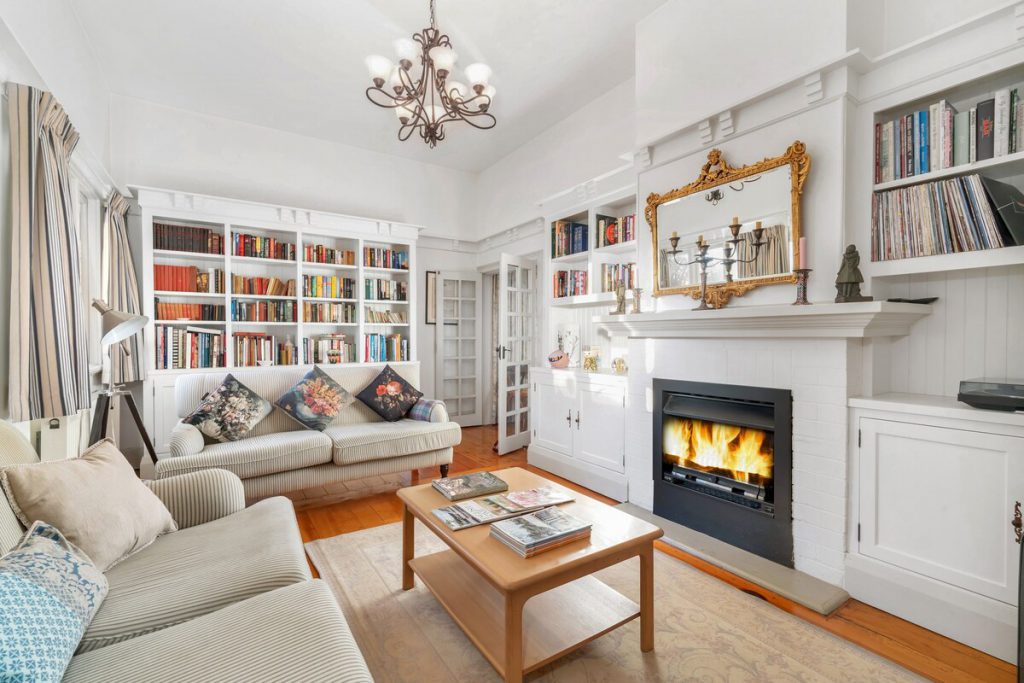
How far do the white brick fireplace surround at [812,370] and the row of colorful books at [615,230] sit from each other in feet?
3.46

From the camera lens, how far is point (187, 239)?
A: 3.99 meters

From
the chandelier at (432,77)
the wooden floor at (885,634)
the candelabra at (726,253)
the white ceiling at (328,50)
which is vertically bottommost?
the wooden floor at (885,634)

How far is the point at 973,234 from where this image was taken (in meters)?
1.77

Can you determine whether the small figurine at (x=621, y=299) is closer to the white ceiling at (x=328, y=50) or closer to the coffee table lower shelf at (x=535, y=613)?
the white ceiling at (x=328, y=50)

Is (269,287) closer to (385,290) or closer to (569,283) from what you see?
(385,290)

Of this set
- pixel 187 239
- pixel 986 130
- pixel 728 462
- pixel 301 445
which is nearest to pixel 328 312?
pixel 187 239

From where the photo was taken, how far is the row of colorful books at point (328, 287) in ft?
14.9

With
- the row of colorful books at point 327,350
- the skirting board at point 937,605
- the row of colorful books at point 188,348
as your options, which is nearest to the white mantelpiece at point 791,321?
the skirting board at point 937,605

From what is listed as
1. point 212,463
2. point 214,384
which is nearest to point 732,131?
point 212,463

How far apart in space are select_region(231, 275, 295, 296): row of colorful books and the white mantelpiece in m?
3.36

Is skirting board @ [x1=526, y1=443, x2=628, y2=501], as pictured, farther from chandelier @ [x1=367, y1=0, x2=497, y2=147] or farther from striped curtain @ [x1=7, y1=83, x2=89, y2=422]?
striped curtain @ [x1=7, y1=83, x2=89, y2=422]

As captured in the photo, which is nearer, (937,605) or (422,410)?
(937,605)

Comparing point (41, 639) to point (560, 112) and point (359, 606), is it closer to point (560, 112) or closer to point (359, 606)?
point (359, 606)

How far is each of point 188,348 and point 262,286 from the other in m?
0.82
